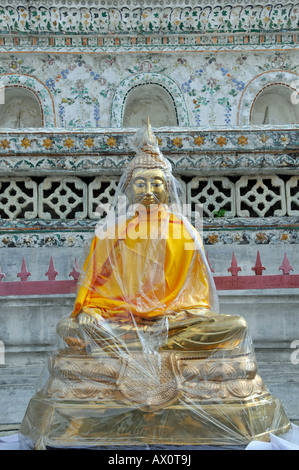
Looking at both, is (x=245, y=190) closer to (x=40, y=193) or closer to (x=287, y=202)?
(x=287, y=202)

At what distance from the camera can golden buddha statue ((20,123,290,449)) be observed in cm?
296

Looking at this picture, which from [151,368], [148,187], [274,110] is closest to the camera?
[151,368]

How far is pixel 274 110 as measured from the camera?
811 cm

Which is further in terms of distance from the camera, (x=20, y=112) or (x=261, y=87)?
(x=20, y=112)

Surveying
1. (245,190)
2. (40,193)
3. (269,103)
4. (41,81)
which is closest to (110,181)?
(40,193)

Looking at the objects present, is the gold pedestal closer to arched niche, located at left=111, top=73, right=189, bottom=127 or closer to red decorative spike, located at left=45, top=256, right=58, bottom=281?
red decorative spike, located at left=45, top=256, right=58, bottom=281

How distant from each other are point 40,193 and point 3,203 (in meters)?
0.33

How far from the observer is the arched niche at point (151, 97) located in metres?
7.47

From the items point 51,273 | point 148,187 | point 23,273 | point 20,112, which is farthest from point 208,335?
point 20,112

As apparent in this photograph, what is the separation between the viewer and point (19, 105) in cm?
805

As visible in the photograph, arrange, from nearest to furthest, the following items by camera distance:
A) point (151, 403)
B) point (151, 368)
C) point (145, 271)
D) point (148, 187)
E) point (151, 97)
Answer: point (151, 403) < point (151, 368) < point (145, 271) < point (148, 187) < point (151, 97)

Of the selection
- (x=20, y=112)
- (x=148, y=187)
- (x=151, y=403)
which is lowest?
A: (x=151, y=403)

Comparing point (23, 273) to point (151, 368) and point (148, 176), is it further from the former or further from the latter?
point (151, 368)

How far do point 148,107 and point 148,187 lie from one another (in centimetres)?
456
